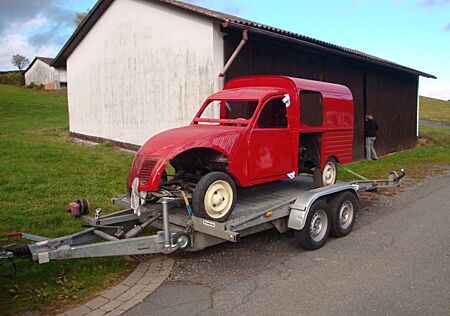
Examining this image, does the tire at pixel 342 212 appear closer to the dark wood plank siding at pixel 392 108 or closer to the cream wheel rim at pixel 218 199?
the cream wheel rim at pixel 218 199

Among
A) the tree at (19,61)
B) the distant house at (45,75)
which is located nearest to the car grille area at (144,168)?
the distant house at (45,75)

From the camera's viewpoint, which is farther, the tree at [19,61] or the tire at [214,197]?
the tree at [19,61]

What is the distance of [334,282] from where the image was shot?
4.84 meters

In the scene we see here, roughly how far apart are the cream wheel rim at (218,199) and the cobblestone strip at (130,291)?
92 centimetres

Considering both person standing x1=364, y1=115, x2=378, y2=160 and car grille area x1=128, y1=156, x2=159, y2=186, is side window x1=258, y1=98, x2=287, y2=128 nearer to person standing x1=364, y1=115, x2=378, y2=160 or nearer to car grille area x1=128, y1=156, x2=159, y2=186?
car grille area x1=128, y1=156, x2=159, y2=186

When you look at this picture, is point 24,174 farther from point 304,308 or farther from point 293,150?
point 304,308

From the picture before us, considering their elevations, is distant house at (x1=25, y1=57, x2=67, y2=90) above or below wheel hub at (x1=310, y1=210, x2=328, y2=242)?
above

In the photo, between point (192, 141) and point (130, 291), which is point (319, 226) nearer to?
point (192, 141)

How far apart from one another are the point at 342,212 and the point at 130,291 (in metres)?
3.53

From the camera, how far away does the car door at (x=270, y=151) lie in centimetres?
585

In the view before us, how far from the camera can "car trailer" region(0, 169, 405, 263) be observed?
452cm

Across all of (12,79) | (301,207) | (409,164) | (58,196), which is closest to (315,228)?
(301,207)

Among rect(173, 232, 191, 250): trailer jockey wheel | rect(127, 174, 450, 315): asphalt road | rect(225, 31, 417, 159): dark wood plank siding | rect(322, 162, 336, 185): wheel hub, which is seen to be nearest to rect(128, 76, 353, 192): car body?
rect(322, 162, 336, 185): wheel hub

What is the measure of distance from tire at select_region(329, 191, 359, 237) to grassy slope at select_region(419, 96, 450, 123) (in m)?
41.4
